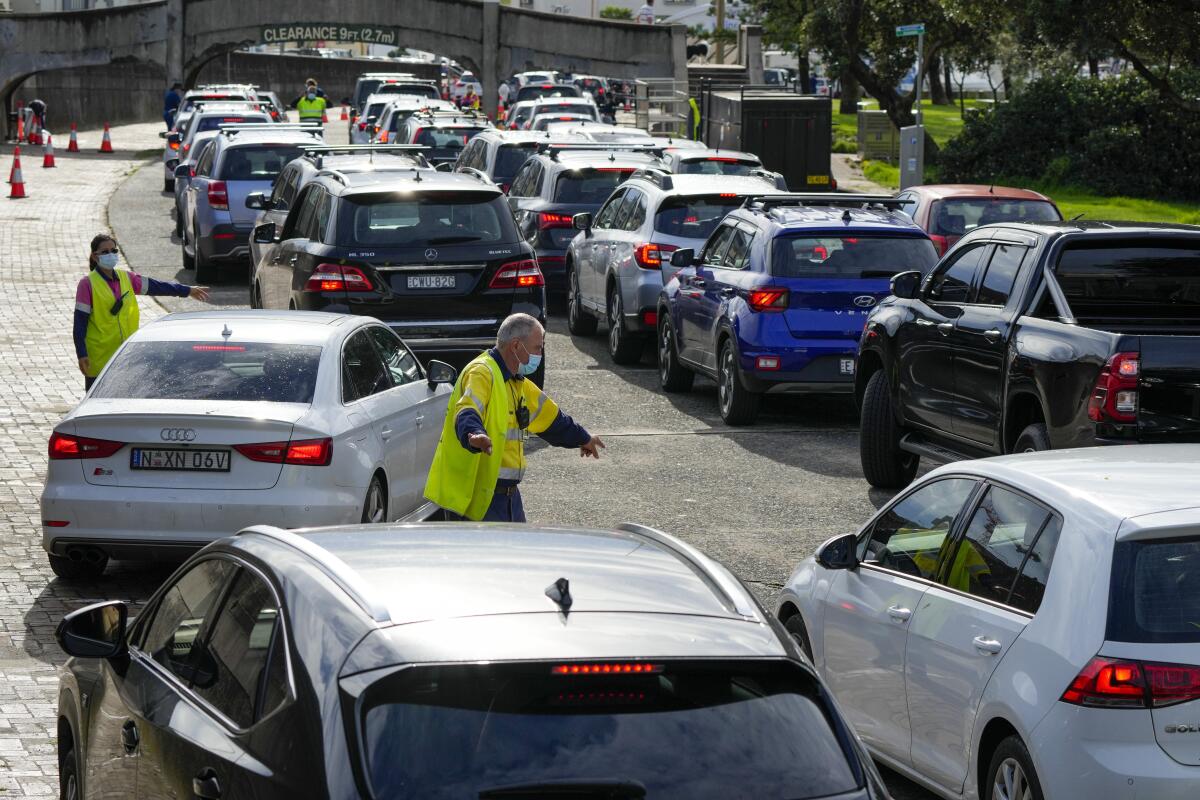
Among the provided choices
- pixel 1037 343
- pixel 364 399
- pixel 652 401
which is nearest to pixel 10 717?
pixel 364 399

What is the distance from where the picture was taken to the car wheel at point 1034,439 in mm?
10547

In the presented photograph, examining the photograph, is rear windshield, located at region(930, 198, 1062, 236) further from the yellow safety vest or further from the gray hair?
the gray hair

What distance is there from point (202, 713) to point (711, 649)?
4.15 feet

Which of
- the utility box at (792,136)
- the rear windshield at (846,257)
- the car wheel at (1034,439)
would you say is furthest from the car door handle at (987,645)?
the utility box at (792,136)

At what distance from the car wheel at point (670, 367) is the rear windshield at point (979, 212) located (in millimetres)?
4265

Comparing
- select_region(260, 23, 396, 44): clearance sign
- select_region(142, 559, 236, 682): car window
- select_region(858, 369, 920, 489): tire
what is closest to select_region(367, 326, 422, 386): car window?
select_region(858, 369, 920, 489): tire

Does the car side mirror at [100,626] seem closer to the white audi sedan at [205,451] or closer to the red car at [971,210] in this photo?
the white audi sedan at [205,451]

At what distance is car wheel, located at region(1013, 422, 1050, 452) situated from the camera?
1055 centimetres

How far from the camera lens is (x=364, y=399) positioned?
10.3 metres

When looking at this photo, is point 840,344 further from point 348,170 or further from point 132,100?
point 132,100

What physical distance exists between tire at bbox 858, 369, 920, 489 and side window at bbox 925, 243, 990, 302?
943 millimetres

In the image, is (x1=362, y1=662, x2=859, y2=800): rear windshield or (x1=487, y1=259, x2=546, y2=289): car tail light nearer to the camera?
(x1=362, y1=662, x2=859, y2=800): rear windshield

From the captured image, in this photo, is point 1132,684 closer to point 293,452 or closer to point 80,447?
point 293,452

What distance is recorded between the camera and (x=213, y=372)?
32.8ft
